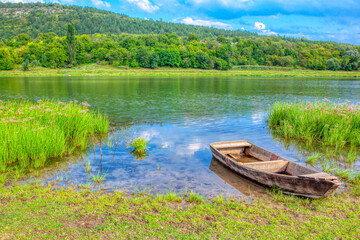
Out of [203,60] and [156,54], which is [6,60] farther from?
[203,60]

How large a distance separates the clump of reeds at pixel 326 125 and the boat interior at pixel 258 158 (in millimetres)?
4540

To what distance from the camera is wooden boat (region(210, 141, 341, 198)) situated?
7835 mm

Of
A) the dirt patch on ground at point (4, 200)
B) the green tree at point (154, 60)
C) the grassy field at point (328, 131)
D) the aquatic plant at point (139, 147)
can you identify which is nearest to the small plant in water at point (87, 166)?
the aquatic plant at point (139, 147)

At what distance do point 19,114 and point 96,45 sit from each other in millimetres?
142489

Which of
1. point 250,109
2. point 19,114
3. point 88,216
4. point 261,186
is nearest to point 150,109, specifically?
point 250,109

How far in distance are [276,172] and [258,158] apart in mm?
1867

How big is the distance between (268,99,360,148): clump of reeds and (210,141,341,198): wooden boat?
4.78 m

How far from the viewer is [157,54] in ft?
435

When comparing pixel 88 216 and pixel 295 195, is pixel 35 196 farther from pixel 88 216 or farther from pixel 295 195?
pixel 295 195

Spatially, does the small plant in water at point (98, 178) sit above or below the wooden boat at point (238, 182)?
above

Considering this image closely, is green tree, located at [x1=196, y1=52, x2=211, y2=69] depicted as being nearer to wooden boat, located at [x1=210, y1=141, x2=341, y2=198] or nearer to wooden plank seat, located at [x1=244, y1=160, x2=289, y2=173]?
wooden boat, located at [x1=210, y1=141, x2=341, y2=198]

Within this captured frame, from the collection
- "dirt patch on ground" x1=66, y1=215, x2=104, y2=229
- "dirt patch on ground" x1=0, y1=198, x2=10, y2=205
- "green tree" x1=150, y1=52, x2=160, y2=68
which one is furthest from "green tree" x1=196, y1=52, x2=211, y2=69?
"dirt patch on ground" x1=66, y1=215, x2=104, y2=229

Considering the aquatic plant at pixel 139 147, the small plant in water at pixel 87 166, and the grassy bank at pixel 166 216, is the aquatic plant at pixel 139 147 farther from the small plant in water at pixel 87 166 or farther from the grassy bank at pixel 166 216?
the grassy bank at pixel 166 216

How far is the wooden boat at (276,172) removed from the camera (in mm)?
7835
